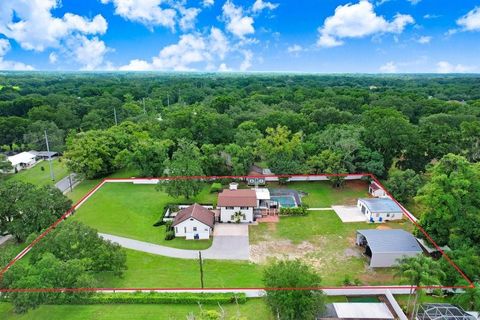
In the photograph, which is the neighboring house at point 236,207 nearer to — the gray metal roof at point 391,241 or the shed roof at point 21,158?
the gray metal roof at point 391,241

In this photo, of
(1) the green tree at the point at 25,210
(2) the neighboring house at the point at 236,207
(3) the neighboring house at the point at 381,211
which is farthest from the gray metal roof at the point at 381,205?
(1) the green tree at the point at 25,210

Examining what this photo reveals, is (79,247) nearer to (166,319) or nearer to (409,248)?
(166,319)

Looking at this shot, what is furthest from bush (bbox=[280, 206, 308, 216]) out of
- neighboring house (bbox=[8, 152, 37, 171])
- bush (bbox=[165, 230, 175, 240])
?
neighboring house (bbox=[8, 152, 37, 171])

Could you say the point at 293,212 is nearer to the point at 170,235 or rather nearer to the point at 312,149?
the point at 312,149

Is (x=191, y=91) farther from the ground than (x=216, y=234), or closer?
farther from the ground

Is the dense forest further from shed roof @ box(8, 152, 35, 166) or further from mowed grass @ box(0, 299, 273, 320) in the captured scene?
mowed grass @ box(0, 299, 273, 320)

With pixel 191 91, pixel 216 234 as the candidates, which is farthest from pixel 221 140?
pixel 191 91
